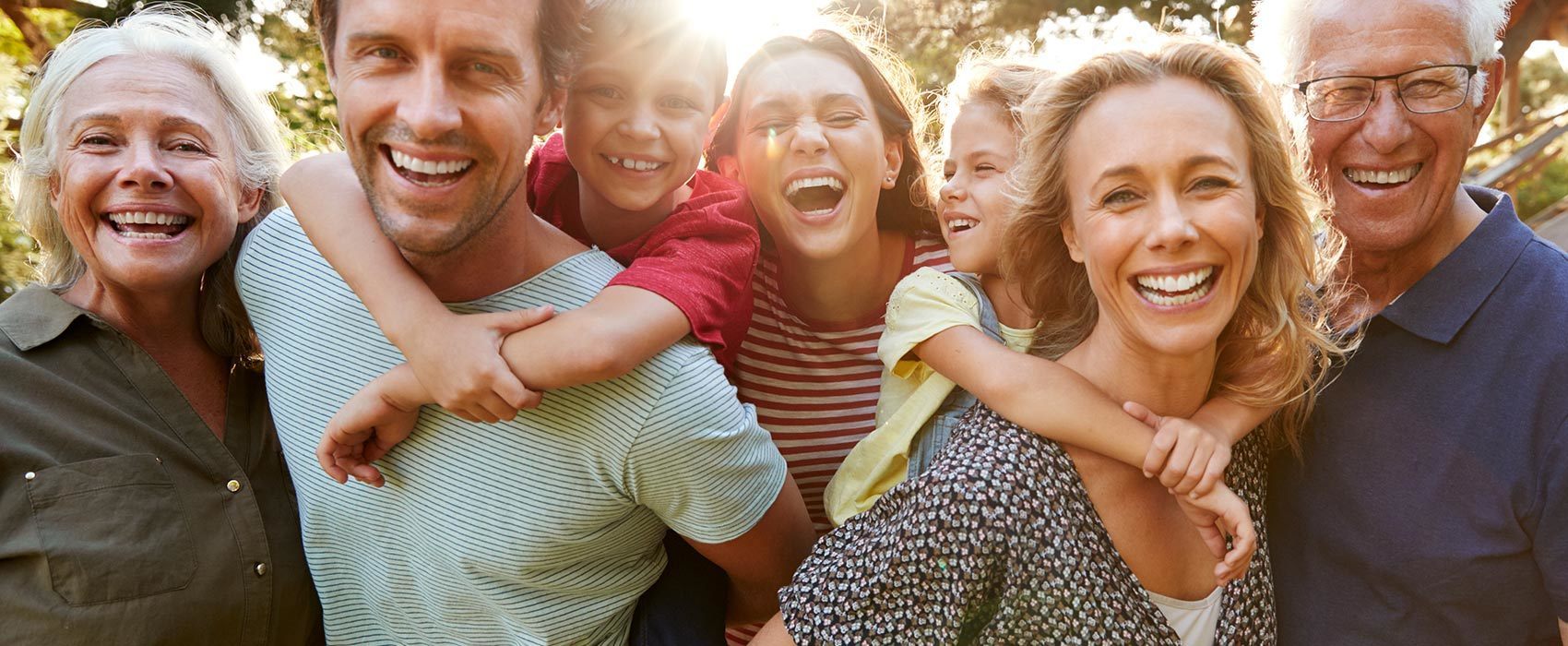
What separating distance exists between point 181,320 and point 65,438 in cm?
39

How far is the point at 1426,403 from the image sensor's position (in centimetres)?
222

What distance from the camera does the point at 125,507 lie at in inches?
89.7

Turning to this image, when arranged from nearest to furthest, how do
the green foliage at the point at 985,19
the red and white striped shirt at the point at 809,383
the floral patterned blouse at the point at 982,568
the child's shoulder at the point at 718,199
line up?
the floral patterned blouse at the point at 982,568
the child's shoulder at the point at 718,199
the red and white striped shirt at the point at 809,383
the green foliage at the point at 985,19

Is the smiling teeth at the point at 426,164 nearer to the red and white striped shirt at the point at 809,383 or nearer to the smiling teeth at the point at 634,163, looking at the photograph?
the smiling teeth at the point at 634,163

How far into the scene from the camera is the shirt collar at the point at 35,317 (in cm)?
236

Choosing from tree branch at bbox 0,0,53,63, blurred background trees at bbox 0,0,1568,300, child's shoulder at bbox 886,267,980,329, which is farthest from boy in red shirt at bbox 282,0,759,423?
tree branch at bbox 0,0,53,63

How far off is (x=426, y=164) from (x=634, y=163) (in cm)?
Answer: 54

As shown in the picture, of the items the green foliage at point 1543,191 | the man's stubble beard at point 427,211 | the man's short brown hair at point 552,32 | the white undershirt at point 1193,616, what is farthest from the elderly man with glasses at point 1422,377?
the green foliage at point 1543,191

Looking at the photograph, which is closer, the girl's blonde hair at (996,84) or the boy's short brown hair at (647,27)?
the boy's short brown hair at (647,27)

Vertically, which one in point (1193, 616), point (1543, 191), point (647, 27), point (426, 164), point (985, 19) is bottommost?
point (1543, 191)

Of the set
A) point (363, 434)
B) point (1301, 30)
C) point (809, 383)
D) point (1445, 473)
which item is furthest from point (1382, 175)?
point (363, 434)

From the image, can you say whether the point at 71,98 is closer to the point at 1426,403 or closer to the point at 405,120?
the point at 405,120

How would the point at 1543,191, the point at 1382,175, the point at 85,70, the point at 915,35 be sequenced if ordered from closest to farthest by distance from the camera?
1. the point at 1382,175
2. the point at 85,70
3. the point at 915,35
4. the point at 1543,191

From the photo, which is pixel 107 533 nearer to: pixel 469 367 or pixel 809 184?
pixel 469 367
